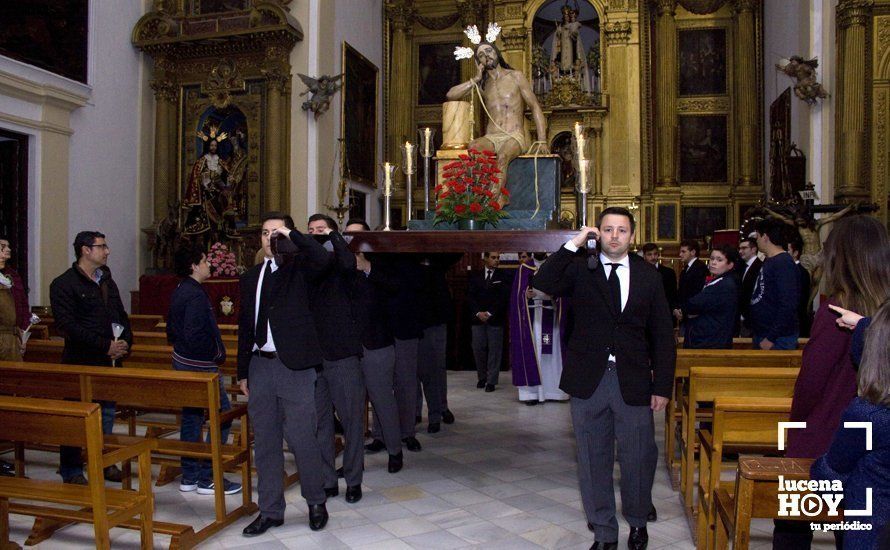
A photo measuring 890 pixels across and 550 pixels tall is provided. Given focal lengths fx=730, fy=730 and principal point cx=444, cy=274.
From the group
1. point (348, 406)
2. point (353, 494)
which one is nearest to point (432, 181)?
A: point (348, 406)

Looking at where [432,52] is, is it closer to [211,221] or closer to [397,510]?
[211,221]

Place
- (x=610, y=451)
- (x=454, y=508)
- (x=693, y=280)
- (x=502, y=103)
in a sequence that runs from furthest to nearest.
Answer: (x=693, y=280), (x=502, y=103), (x=454, y=508), (x=610, y=451)

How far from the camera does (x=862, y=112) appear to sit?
10.6 m

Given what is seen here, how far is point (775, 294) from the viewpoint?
580cm

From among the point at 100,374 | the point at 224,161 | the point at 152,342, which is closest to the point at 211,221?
the point at 224,161

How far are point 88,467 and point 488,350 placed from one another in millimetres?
7051

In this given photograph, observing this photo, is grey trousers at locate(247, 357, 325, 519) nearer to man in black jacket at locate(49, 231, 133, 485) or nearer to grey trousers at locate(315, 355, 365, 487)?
grey trousers at locate(315, 355, 365, 487)

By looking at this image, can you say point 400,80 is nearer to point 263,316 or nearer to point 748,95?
point 748,95

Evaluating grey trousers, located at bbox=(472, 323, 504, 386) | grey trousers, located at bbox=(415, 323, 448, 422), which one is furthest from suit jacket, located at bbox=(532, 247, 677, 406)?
grey trousers, located at bbox=(472, 323, 504, 386)

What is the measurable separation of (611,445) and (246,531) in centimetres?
225

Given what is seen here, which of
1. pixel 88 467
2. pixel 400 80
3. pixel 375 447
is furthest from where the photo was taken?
pixel 400 80

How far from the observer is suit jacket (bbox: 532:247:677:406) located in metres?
3.96

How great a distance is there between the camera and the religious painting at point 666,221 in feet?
53.7

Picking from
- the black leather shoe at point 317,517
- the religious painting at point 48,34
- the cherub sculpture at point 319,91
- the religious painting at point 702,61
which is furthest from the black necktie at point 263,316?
the religious painting at point 702,61
